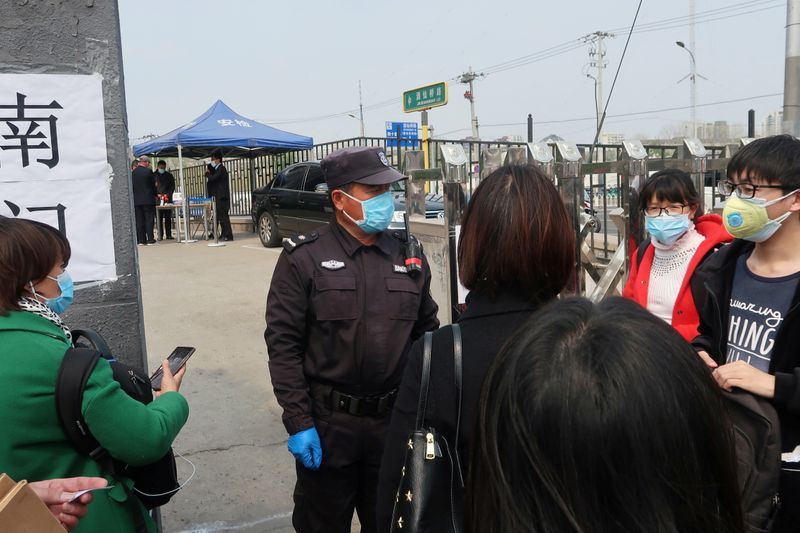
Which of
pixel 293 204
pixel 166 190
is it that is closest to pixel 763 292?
pixel 293 204

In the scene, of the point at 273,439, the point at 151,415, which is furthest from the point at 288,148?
the point at 151,415

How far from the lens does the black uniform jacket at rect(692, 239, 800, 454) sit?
5.73 ft

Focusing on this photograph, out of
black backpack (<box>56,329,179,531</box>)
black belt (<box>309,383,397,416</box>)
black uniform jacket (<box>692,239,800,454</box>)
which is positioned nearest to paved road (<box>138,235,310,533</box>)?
black belt (<box>309,383,397,416</box>)

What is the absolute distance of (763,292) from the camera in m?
2.00

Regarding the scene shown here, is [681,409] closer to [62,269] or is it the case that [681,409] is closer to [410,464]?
[410,464]

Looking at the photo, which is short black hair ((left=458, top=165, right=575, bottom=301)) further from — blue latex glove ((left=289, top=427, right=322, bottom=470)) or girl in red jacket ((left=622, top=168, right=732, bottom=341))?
girl in red jacket ((left=622, top=168, right=732, bottom=341))

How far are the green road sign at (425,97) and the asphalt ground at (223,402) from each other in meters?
4.07

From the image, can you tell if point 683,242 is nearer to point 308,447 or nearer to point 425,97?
point 308,447

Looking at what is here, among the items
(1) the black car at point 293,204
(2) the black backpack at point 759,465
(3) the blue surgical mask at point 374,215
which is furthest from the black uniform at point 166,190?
(2) the black backpack at point 759,465

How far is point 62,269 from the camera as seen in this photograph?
1.88 m

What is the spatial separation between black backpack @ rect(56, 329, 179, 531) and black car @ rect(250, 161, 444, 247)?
28.3ft

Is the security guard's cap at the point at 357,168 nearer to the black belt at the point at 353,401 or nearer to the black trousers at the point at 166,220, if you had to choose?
the black belt at the point at 353,401

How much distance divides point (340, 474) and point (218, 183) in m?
12.1

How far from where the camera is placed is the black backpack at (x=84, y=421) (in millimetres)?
1560
